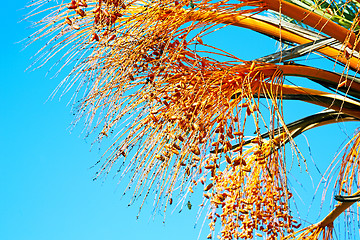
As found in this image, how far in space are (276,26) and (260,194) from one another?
3.52ft

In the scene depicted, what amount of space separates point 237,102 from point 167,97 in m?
0.36

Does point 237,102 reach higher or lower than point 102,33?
lower

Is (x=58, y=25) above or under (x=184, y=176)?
A: above

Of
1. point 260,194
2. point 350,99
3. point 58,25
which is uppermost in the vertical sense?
point 350,99

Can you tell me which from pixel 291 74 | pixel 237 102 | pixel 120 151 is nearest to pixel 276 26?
pixel 291 74

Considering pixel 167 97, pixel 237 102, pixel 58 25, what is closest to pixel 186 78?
pixel 167 97

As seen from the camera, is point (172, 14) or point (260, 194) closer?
point (172, 14)

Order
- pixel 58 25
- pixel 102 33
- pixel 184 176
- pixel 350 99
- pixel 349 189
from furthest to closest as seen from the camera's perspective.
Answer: pixel 350 99, pixel 349 189, pixel 58 25, pixel 102 33, pixel 184 176

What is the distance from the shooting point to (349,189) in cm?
290

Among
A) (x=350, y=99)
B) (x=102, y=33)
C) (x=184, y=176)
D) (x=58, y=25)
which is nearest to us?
(x=184, y=176)

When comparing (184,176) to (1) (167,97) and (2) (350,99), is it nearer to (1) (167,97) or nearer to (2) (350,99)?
(1) (167,97)

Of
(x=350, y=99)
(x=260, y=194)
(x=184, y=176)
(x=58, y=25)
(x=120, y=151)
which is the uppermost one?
(x=350, y=99)

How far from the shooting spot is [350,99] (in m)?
3.09

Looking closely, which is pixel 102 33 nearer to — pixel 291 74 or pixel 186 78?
pixel 186 78
